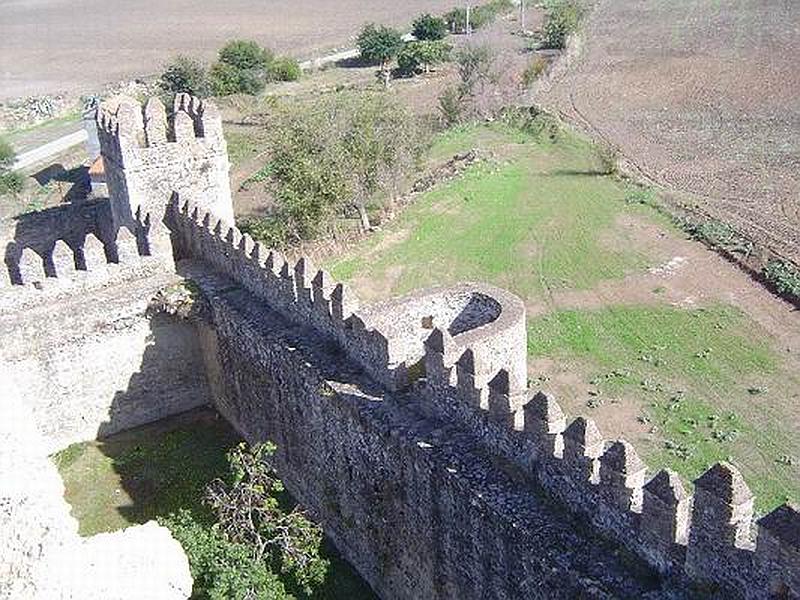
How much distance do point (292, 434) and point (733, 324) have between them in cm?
1132

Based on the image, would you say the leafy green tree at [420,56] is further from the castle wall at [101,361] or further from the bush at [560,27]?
the castle wall at [101,361]

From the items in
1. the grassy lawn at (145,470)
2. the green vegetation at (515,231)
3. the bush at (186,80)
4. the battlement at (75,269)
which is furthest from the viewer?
the bush at (186,80)

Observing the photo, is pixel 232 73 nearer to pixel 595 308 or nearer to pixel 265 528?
pixel 595 308

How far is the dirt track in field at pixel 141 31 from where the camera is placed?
73.8m

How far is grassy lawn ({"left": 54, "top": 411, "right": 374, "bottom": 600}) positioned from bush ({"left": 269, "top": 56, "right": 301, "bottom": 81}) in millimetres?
45647

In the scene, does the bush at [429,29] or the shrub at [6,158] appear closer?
the shrub at [6,158]

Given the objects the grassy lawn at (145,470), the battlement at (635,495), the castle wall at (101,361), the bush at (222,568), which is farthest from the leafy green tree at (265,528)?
the castle wall at (101,361)

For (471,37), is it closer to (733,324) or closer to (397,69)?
(397,69)

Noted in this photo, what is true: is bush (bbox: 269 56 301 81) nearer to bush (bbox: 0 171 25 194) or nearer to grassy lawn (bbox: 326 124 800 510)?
bush (bbox: 0 171 25 194)

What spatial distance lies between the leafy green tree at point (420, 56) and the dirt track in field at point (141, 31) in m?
12.7

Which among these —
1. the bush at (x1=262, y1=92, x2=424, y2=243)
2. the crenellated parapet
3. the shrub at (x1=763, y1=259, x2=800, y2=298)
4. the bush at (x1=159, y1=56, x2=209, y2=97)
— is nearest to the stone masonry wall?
the crenellated parapet

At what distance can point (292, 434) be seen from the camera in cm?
1579

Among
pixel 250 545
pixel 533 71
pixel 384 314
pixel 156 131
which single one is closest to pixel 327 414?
pixel 384 314

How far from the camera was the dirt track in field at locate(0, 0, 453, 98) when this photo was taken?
7375cm
